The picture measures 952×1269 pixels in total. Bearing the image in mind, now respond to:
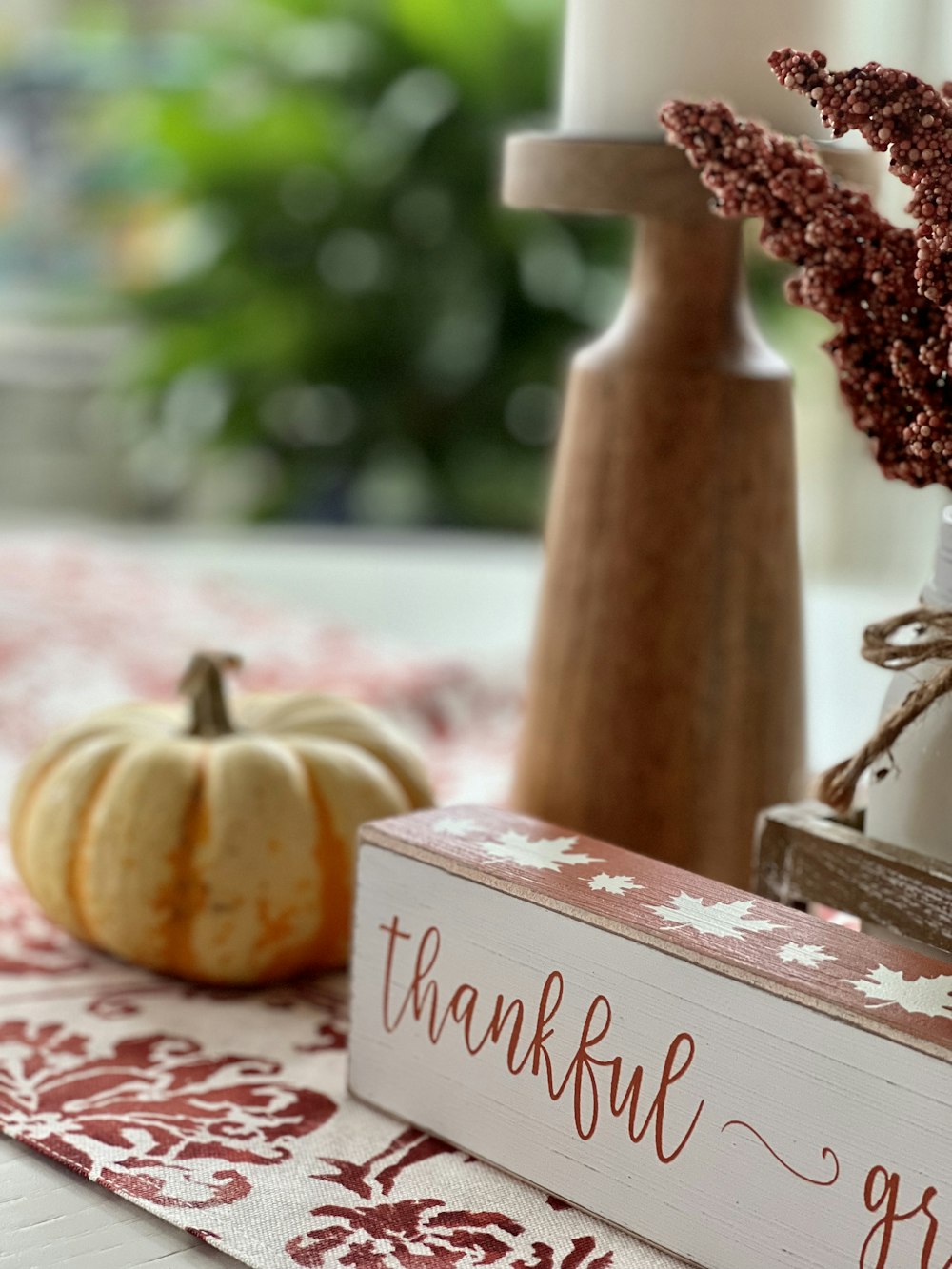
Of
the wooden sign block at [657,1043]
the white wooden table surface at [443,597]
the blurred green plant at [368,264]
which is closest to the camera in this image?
the wooden sign block at [657,1043]

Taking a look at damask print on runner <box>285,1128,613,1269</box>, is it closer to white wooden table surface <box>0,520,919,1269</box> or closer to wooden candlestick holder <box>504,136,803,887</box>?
wooden candlestick holder <box>504,136,803,887</box>

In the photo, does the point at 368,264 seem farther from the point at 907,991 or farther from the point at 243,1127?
the point at 907,991

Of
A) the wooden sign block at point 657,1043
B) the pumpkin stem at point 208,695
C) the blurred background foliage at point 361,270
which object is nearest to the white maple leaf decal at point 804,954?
the wooden sign block at point 657,1043

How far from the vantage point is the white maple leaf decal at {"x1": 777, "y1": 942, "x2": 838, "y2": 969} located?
19.3 inches

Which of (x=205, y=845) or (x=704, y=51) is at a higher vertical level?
(x=704, y=51)

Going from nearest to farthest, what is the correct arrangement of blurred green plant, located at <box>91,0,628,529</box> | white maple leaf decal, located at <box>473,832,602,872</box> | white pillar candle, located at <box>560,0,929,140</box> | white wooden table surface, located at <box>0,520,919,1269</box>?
white maple leaf decal, located at <box>473,832,602,872</box>
white pillar candle, located at <box>560,0,929,140</box>
white wooden table surface, located at <box>0,520,919,1269</box>
blurred green plant, located at <box>91,0,628,529</box>

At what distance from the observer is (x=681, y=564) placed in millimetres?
722

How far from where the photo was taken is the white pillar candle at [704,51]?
2.29 ft

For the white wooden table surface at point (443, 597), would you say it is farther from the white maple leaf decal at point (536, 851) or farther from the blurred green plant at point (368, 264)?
the blurred green plant at point (368, 264)

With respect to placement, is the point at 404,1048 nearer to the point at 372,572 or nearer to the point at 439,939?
the point at 439,939

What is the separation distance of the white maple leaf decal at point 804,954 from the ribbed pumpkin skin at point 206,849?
29 centimetres

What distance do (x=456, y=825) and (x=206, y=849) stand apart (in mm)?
162

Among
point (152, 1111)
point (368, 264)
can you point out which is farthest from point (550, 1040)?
point (368, 264)

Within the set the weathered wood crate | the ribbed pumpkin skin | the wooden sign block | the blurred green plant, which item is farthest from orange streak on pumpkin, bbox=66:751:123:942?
the blurred green plant
